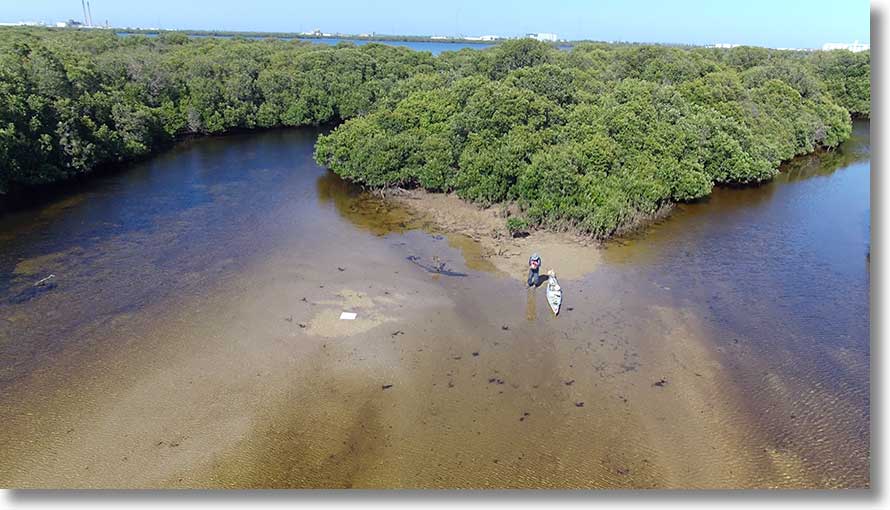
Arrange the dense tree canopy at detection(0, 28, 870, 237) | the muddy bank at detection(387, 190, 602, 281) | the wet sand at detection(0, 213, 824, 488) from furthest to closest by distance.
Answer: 1. the dense tree canopy at detection(0, 28, 870, 237)
2. the muddy bank at detection(387, 190, 602, 281)
3. the wet sand at detection(0, 213, 824, 488)

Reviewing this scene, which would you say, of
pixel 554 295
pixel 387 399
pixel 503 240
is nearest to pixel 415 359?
pixel 387 399

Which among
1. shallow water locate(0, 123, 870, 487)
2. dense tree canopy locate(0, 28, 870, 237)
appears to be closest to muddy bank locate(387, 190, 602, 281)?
shallow water locate(0, 123, 870, 487)

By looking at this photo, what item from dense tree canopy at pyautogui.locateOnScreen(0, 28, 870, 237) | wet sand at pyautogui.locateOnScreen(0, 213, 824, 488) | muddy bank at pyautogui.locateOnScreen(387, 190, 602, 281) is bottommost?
wet sand at pyautogui.locateOnScreen(0, 213, 824, 488)

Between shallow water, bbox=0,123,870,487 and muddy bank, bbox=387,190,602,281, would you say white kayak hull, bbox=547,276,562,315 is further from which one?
muddy bank, bbox=387,190,602,281

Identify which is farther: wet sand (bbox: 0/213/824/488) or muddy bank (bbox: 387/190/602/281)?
muddy bank (bbox: 387/190/602/281)

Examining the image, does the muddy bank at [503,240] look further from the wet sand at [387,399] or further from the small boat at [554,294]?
the wet sand at [387,399]

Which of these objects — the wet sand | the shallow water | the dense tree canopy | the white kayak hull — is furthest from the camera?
the dense tree canopy

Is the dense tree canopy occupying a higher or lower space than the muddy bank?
higher

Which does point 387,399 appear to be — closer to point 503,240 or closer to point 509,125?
point 503,240
